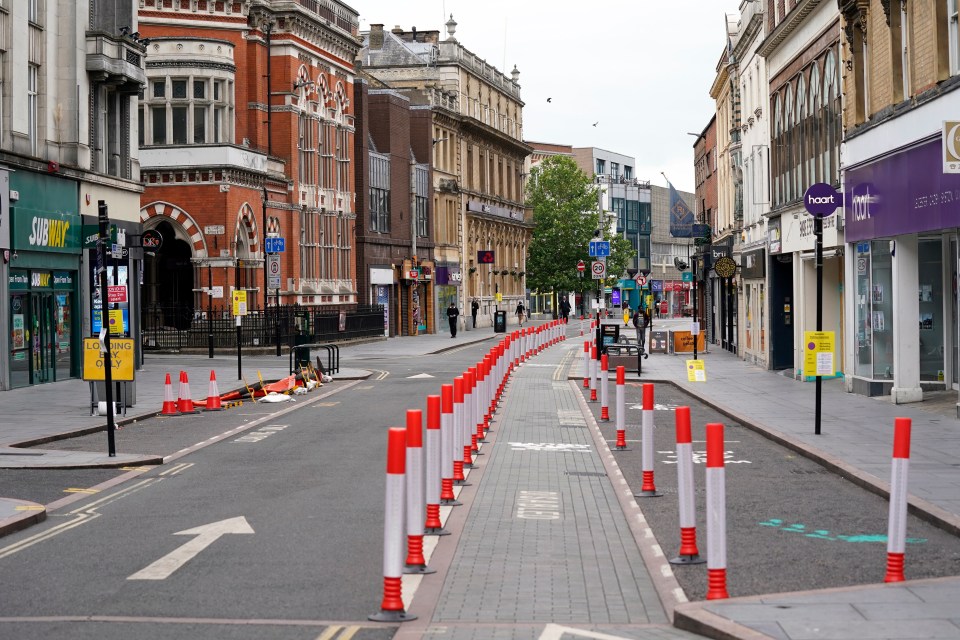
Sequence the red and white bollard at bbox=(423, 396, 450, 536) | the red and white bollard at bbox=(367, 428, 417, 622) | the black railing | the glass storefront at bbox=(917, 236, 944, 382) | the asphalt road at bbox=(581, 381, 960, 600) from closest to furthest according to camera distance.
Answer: the red and white bollard at bbox=(367, 428, 417, 622) < the asphalt road at bbox=(581, 381, 960, 600) < the red and white bollard at bbox=(423, 396, 450, 536) < the glass storefront at bbox=(917, 236, 944, 382) < the black railing

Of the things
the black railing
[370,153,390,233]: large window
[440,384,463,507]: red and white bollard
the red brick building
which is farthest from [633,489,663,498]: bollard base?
[370,153,390,233]: large window

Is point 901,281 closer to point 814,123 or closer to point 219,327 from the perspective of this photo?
point 814,123

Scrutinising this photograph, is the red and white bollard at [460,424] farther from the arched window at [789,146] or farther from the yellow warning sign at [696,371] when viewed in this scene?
the arched window at [789,146]

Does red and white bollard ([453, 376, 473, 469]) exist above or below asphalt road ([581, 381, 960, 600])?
above

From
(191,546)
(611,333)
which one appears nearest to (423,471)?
(191,546)

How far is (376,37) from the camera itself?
86.1 meters

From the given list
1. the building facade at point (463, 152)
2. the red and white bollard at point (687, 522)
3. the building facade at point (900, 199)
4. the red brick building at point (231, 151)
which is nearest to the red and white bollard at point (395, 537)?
the red and white bollard at point (687, 522)

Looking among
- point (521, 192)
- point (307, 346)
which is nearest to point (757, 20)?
point (307, 346)

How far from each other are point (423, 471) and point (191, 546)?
6.75 ft

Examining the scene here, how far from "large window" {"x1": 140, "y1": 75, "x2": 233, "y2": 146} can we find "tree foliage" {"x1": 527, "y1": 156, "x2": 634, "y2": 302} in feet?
210

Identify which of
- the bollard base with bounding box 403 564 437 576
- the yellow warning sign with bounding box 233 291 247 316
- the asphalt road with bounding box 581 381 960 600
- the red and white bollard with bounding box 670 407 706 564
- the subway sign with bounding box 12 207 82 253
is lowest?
the asphalt road with bounding box 581 381 960 600

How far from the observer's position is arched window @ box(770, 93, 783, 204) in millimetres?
35688

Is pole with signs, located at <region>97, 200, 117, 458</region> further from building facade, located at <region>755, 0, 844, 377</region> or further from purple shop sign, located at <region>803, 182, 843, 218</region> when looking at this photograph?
building facade, located at <region>755, 0, 844, 377</region>

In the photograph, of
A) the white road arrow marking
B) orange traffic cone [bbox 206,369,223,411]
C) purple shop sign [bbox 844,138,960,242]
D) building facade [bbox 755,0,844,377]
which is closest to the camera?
the white road arrow marking
